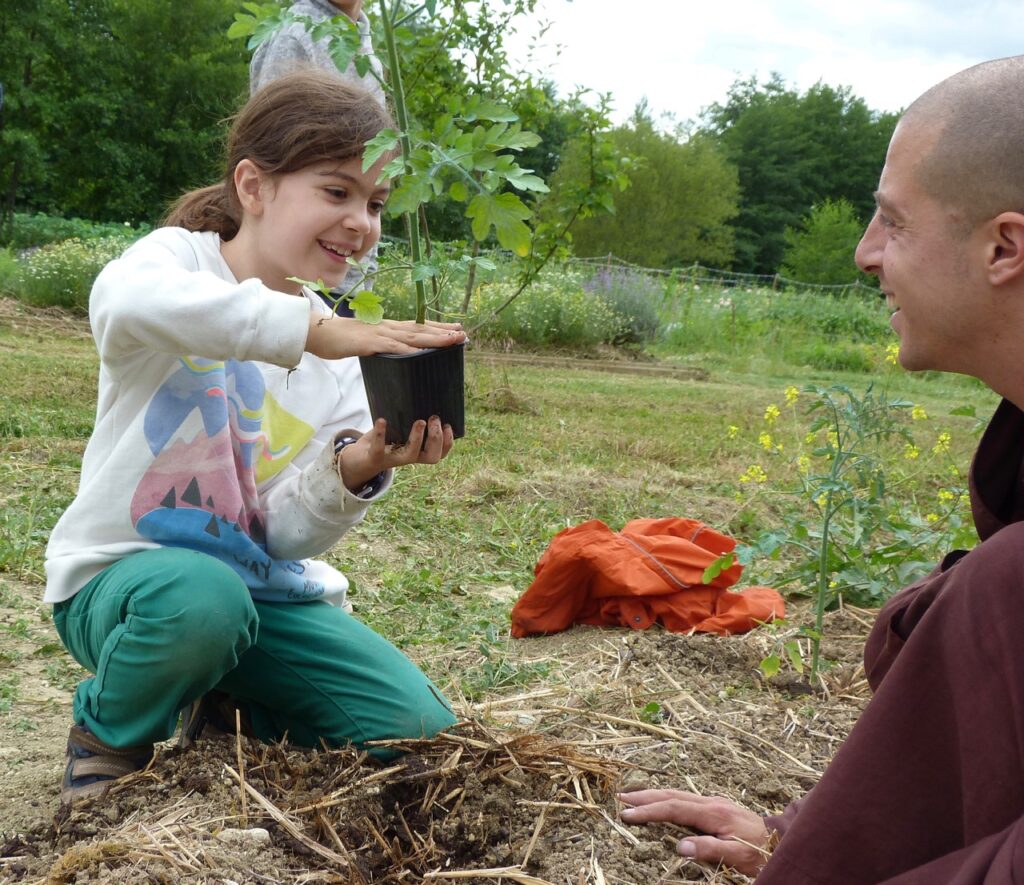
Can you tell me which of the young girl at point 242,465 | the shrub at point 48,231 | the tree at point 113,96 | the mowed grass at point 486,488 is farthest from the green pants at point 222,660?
the tree at point 113,96

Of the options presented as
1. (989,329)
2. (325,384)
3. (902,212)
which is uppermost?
(902,212)

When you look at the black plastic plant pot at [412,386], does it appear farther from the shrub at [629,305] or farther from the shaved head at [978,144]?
the shrub at [629,305]

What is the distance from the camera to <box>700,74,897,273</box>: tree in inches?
2037

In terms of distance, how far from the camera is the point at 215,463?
220cm

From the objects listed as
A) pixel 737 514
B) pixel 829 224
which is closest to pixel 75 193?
pixel 829 224

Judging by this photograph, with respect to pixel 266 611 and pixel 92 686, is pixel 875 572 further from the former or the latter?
pixel 92 686

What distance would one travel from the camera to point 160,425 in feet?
7.06

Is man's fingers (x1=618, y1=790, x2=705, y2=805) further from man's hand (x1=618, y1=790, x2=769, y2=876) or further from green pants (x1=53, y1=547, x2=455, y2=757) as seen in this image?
green pants (x1=53, y1=547, x2=455, y2=757)

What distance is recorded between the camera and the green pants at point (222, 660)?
201 centimetres

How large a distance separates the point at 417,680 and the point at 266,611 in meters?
0.36

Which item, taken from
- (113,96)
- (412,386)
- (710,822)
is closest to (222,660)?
(412,386)

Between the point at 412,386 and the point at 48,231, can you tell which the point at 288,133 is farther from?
the point at 48,231

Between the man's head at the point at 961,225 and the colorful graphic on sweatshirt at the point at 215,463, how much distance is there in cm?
130

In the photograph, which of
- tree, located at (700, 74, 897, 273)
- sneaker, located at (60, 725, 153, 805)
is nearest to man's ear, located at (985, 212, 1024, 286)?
sneaker, located at (60, 725, 153, 805)
